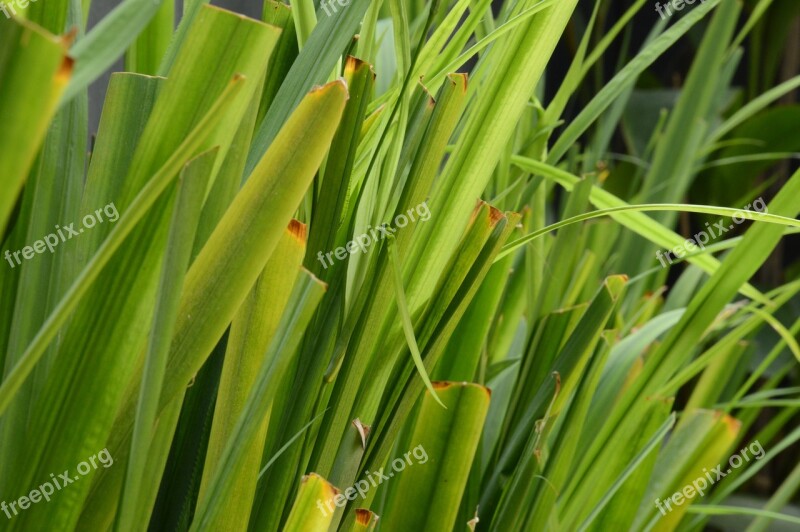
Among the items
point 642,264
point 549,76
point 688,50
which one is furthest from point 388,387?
point 688,50

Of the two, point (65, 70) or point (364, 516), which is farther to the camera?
point (364, 516)

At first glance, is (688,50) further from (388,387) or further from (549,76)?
(388,387)

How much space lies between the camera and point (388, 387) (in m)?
0.23

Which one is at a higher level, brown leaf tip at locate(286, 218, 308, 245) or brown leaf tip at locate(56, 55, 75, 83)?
brown leaf tip at locate(56, 55, 75, 83)

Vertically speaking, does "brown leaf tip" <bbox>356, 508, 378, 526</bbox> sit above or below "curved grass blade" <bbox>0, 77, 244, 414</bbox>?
below

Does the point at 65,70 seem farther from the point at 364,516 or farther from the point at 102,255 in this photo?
the point at 364,516

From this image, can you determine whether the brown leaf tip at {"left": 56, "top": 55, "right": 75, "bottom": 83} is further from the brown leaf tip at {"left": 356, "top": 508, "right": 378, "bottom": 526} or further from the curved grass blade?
the brown leaf tip at {"left": 356, "top": 508, "right": 378, "bottom": 526}

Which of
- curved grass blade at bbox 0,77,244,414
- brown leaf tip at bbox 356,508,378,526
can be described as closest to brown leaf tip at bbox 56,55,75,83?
curved grass blade at bbox 0,77,244,414

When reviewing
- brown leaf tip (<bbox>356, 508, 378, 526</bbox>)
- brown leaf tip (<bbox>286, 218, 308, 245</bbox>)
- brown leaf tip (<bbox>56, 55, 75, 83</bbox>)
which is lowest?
brown leaf tip (<bbox>356, 508, 378, 526</bbox>)

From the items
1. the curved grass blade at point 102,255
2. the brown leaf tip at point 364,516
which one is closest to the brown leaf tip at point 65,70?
the curved grass blade at point 102,255

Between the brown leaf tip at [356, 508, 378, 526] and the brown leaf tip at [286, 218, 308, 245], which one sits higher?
the brown leaf tip at [286, 218, 308, 245]

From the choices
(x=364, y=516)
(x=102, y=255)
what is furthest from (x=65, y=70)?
(x=364, y=516)

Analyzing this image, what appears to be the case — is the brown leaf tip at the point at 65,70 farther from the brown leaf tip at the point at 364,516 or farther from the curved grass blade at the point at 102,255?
the brown leaf tip at the point at 364,516

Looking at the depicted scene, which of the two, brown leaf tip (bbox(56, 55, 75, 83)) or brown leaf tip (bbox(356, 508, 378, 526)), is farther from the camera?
brown leaf tip (bbox(356, 508, 378, 526))
